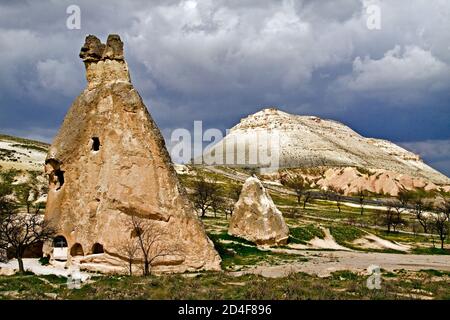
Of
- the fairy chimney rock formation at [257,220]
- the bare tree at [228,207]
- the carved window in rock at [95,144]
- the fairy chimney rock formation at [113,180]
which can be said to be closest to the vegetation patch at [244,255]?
the fairy chimney rock formation at [257,220]

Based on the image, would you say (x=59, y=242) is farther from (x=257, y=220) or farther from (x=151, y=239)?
(x=257, y=220)

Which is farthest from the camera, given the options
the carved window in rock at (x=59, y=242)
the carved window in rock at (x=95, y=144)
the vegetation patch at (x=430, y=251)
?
the vegetation patch at (x=430, y=251)

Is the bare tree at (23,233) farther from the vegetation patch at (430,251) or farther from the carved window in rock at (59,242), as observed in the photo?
the vegetation patch at (430,251)

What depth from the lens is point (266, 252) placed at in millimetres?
43688

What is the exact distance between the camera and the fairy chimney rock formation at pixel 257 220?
4762 cm

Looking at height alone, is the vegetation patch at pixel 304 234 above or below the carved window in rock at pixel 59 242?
below

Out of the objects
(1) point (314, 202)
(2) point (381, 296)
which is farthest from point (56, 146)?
(1) point (314, 202)

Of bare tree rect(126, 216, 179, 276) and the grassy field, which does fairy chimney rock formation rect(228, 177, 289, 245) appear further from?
the grassy field

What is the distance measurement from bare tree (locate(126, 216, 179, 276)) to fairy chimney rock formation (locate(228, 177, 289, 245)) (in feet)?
56.1

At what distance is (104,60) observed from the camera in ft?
115

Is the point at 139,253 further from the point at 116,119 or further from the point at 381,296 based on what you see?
the point at 381,296

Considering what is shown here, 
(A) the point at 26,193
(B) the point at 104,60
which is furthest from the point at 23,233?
(A) the point at 26,193

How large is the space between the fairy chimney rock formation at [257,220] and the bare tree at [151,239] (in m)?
17.1
